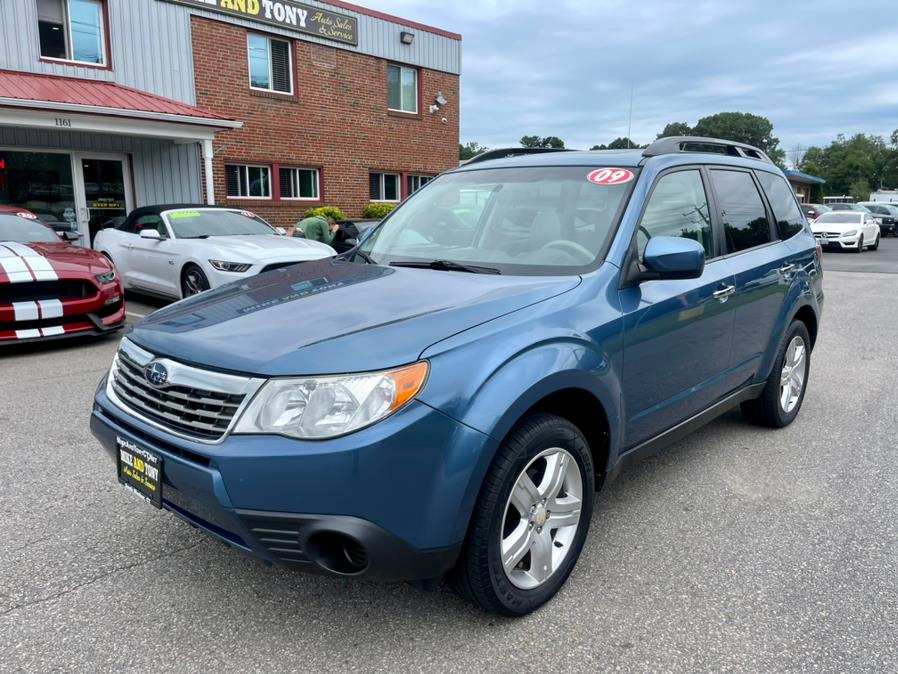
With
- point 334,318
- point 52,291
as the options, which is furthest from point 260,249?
point 334,318

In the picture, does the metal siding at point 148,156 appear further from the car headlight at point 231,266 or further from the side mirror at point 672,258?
the side mirror at point 672,258

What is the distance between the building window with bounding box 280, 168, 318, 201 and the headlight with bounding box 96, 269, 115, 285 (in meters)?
10.5

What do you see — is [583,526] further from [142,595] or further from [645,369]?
[142,595]

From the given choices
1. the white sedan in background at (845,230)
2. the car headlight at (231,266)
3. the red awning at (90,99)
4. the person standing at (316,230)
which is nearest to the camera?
the car headlight at (231,266)

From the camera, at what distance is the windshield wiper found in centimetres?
293

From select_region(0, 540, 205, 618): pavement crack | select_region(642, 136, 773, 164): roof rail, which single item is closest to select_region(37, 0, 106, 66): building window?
select_region(642, 136, 773, 164): roof rail

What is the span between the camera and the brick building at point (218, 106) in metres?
12.5

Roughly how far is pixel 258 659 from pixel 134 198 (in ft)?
45.8

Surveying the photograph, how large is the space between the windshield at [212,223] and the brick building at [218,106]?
3.54 meters

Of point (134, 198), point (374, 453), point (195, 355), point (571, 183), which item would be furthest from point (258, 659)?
point (134, 198)

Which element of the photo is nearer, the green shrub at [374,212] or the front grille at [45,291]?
the front grille at [45,291]

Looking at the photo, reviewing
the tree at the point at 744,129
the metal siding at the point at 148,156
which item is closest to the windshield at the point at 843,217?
the metal siding at the point at 148,156

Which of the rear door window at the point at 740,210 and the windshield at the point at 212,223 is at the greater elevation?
the rear door window at the point at 740,210

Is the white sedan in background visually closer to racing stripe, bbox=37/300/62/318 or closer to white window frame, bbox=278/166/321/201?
white window frame, bbox=278/166/321/201
